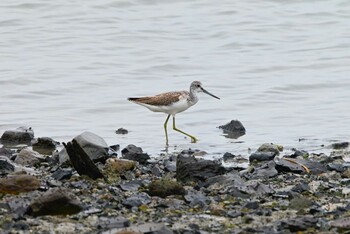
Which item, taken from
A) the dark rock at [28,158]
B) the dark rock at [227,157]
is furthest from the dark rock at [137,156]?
the dark rock at [227,157]

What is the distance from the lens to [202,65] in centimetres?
1761

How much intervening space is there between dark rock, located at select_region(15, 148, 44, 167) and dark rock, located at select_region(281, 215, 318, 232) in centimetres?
411

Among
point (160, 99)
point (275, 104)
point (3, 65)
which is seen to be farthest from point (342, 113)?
point (3, 65)

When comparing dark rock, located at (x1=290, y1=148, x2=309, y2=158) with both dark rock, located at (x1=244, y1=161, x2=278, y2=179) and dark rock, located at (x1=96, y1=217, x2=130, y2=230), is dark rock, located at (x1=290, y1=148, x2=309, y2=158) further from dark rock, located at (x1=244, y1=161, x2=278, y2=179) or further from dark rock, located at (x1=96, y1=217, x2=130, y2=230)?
dark rock, located at (x1=96, y1=217, x2=130, y2=230)

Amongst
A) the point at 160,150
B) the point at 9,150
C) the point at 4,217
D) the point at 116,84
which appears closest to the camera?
the point at 4,217

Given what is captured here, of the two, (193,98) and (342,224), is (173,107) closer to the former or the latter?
(193,98)

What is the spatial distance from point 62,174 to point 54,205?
1.84m

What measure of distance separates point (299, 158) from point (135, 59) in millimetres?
8348

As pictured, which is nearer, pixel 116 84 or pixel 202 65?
pixel 116 84

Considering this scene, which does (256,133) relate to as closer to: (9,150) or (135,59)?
(9,150)

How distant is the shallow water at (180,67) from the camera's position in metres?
13.5

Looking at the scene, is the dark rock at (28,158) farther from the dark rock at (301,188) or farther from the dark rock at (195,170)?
the dark rock at (301,188)

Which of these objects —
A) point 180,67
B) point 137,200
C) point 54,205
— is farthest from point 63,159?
point 180,67

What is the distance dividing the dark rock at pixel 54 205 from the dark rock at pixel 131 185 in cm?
119
